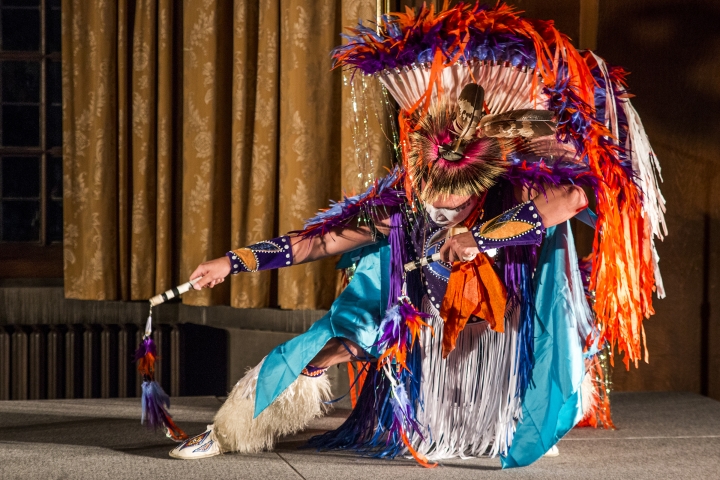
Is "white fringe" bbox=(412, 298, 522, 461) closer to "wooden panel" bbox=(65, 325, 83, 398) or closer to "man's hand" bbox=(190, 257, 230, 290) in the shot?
"man's hand" bbox=(190, 257, 230, 290)

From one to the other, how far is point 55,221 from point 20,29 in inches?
30.4

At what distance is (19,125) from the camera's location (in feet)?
12.2

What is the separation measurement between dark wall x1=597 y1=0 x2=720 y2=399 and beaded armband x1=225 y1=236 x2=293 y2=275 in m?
1.50

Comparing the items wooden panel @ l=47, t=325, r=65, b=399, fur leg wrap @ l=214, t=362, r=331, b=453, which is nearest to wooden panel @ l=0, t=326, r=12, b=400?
wooden panel @ l=47, t=325, r=65, b=399

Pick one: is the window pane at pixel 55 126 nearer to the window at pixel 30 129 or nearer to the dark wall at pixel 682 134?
the window at pixel 30 129

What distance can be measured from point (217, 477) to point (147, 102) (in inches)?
69.8

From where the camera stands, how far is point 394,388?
2.16 metres

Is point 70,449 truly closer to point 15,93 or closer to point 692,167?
point 15,93

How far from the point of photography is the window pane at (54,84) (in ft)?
12.1

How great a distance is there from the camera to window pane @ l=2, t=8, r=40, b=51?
3.66m

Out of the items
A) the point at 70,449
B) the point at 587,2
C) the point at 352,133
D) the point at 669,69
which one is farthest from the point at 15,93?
the point at 669,69

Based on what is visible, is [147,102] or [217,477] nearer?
[217,477]

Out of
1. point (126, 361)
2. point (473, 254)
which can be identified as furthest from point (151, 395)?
point (126, 361)

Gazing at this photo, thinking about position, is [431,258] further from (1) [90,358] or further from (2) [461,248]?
(1) [90,358]
